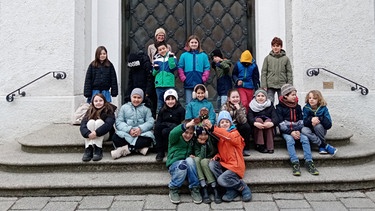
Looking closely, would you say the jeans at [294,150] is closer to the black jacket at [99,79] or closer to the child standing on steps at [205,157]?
the child standing on steps at [205,157]

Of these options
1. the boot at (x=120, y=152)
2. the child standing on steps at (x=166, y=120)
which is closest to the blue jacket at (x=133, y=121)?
the boot at (x=120, y=152)

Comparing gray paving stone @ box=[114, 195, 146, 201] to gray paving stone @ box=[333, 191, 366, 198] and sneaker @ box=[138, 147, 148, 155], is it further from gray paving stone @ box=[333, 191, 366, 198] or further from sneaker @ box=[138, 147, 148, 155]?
gray paving stone @ box=[333, 191, 366, 198]

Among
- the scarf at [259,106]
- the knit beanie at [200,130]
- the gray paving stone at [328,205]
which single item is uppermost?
the scarf at [259,106]

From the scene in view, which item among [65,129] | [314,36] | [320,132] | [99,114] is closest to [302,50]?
[314,36]

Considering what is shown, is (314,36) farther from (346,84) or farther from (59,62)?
(59,62)

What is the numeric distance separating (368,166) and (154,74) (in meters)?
3.44

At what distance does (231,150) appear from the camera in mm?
4102

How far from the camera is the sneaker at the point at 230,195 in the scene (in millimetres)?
3930

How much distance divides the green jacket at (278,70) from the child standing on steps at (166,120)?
1802mm

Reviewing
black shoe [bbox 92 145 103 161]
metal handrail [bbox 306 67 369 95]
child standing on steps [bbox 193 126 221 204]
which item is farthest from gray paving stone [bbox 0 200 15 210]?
metal handrail [bbox 306 67 369 95]

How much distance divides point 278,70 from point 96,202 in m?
3.50

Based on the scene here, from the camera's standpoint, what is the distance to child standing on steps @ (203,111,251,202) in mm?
3959

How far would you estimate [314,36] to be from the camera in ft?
20.7

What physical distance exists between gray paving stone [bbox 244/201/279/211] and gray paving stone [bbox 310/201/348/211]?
44cm
